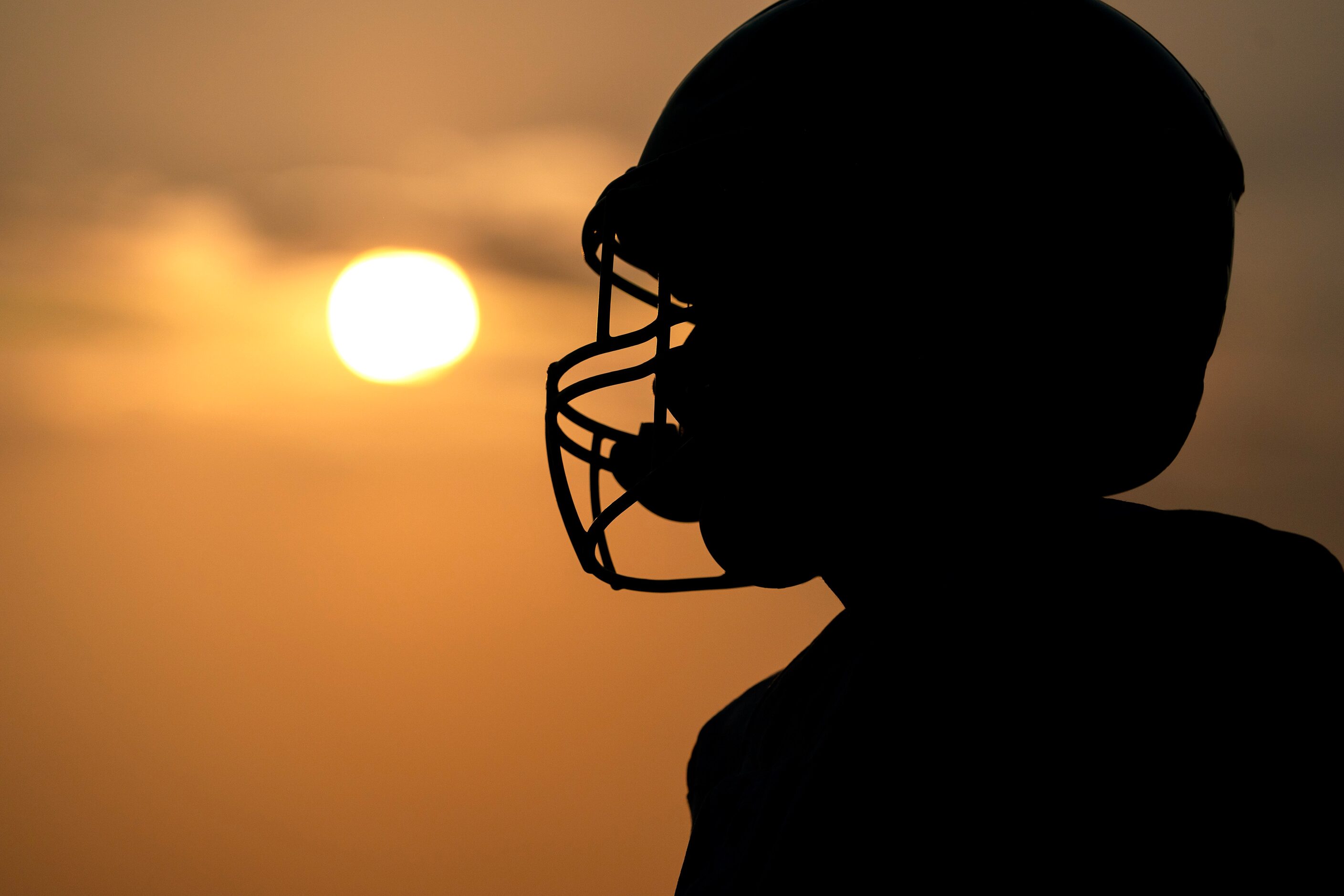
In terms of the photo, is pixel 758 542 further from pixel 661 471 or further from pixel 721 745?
pixel 721 745

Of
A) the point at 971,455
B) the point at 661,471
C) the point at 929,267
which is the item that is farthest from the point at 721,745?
the point at 929,267

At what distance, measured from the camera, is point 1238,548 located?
1.04 meters

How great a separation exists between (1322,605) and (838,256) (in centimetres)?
78

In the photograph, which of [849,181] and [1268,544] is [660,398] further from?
[1268,544]

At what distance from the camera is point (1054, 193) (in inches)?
52.0

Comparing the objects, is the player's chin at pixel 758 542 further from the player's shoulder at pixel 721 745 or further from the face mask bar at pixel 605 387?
the player's shoulder at pixel 721 745

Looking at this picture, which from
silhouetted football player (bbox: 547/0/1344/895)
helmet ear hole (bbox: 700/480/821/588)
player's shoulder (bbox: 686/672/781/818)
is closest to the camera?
silhouetted football player (bbox: 547/0/1344/895)

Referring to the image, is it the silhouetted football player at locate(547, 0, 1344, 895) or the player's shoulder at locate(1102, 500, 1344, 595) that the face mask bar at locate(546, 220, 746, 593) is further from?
the player's shoulder at locate(1102, 500, 1344, 595)

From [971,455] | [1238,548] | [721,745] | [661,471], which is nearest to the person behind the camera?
[1238,548]

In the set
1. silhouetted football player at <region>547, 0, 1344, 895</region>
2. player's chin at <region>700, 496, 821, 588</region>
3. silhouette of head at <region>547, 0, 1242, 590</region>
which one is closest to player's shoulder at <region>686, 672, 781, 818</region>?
silhouetted football player at <region>547, 0, 1344, 895</region>

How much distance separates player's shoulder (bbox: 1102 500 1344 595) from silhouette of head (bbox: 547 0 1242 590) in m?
0.22

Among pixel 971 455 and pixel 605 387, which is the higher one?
Result: pixel 605 387

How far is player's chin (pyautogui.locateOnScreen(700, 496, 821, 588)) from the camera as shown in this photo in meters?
1.52

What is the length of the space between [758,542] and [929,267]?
0.53 meters
